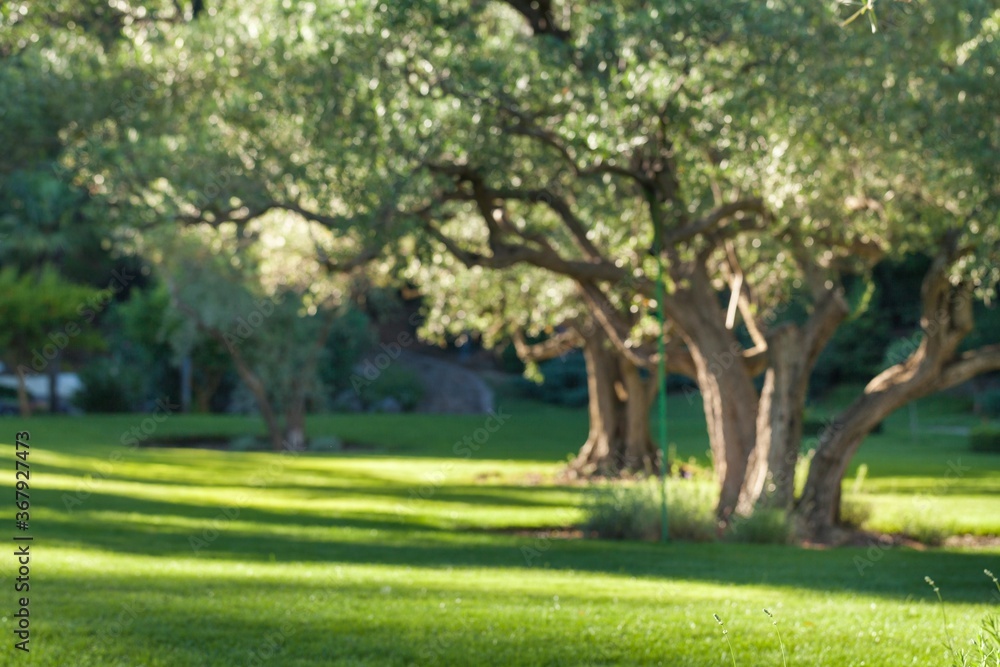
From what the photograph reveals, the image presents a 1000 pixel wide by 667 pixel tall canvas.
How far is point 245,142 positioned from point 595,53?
15.0 feet

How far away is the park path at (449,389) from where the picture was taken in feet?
157

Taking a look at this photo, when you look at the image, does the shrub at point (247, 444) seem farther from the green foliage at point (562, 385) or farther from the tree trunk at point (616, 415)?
the green foliage at point (562, 385)

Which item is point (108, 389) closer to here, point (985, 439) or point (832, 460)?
point (985, 439)

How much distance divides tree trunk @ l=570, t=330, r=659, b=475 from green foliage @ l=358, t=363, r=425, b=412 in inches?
757

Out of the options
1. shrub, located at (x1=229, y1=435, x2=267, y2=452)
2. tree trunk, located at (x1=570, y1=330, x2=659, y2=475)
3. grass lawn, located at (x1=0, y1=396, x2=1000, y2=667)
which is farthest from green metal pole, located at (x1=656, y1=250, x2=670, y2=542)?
shrub, located at (x1=229, y1=435, x2=267, y2=452)

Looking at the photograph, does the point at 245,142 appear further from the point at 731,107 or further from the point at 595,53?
the point at 731,107

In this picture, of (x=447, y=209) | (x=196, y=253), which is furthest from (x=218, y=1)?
(x=196, y=253)

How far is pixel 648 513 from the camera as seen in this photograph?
1545 centimetres

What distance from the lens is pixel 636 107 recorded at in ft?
42.4

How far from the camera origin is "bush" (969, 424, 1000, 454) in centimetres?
3150

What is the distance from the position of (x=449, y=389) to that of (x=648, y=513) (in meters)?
33.6

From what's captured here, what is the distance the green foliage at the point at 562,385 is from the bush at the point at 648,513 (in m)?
30.8

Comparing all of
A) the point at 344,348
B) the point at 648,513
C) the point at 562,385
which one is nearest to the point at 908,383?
the point at 648,513

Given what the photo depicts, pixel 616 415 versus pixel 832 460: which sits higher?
pixel 616 415
